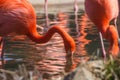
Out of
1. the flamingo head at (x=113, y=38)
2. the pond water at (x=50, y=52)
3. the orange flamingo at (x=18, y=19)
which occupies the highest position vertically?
the orange flamingo at (x=18, y=19)

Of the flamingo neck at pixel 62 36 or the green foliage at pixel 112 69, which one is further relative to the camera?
the flamingo neck at pixel 62 36

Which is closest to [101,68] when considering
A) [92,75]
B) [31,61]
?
[92,75]

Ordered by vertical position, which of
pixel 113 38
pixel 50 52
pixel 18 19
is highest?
pixel 18 19

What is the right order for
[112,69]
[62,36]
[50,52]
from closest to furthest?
[112,69] → [62,36] → [50,52]

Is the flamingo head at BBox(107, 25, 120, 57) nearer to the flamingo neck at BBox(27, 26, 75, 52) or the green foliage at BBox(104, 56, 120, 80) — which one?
Result: the flamingo neck at BBox(27, 26, 75, 52)

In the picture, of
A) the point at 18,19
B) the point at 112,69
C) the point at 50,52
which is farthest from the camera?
the point at 50,52

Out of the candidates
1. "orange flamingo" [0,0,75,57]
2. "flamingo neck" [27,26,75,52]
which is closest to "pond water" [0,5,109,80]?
"flamingo neck" [27,26,75,52]

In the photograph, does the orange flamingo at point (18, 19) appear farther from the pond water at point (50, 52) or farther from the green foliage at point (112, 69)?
the green foliage at point (112, 69)

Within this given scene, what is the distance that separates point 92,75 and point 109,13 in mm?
4222

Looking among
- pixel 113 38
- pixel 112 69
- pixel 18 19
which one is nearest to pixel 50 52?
pixel 18 19

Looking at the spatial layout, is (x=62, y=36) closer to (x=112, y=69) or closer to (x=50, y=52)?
(x=50, y=52)

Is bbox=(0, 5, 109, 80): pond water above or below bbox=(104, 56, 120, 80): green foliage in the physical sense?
below

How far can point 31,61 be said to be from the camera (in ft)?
23.0

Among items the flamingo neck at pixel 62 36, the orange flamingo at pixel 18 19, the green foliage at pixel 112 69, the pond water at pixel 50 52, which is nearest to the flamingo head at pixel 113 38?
the pond water at pixel 50 52
